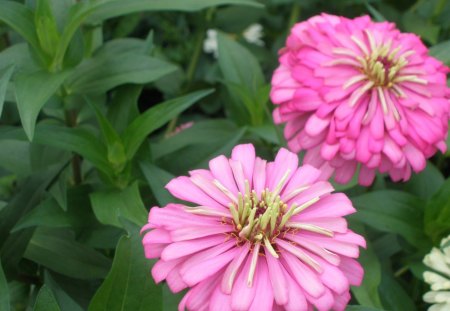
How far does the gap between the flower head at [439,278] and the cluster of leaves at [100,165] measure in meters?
0.06

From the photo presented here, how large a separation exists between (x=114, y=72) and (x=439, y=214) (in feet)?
1.48

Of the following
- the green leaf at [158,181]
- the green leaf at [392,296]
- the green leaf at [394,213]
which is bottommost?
the green leaf at [392,296]

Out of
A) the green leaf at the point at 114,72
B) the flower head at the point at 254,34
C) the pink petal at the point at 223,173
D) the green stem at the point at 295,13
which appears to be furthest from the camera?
the flower head at the point at 254,34

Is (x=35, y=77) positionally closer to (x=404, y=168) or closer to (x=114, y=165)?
(x=114, y=165)

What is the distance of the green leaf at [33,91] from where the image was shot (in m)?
0.64

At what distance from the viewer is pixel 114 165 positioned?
741 mm

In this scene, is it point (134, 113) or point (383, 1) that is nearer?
point (134, 113)

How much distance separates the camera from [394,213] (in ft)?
2.60

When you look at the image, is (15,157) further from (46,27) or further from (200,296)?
(200,296)

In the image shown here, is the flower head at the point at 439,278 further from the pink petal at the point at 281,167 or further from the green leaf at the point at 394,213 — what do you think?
the pink petal at the point at 281,167

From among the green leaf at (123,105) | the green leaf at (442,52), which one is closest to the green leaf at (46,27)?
the green leaf at (123,105)

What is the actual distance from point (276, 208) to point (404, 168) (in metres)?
0.28

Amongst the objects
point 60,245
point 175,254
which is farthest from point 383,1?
point 175,254

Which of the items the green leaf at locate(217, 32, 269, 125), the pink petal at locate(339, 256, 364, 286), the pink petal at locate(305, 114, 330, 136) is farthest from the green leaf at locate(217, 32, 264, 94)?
the pink petal at locate(339, 256, 364, 286)
